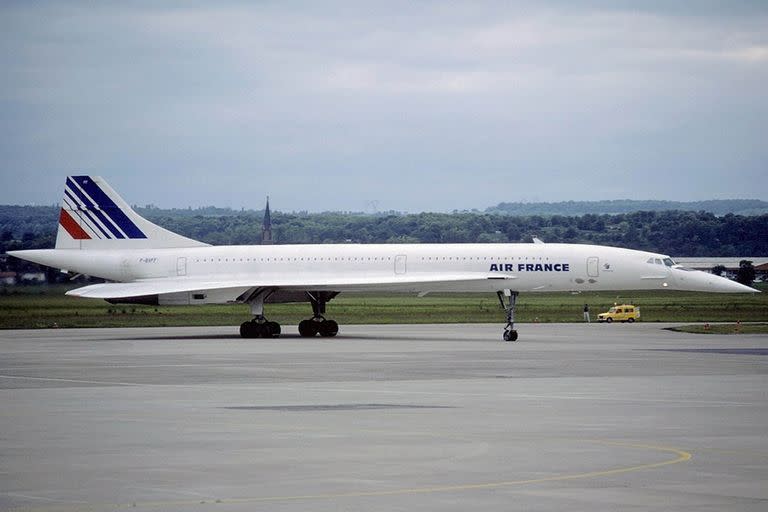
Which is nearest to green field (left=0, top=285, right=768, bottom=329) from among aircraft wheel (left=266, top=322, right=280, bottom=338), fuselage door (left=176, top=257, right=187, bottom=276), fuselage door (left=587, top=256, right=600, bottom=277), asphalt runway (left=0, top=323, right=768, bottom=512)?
fuselage door (left=176, top=257, right=187, bottom=276)

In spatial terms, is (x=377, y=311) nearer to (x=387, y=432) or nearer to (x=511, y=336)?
(x=511, y=336)

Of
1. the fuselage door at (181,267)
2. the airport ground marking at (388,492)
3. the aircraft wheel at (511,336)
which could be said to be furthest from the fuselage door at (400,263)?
the airport ground marking at (388,492)

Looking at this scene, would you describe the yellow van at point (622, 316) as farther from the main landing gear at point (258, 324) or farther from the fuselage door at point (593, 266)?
the main landing gear at point (258, 324)

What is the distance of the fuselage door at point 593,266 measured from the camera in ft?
139

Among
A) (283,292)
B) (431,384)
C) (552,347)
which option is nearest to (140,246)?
(283,292)

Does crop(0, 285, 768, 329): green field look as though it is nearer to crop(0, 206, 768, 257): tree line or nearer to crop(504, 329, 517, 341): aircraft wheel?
crop(504, 329, 517, 341): aircraft wheel

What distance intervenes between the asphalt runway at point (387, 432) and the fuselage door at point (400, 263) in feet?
39.5

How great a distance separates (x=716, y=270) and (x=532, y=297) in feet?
102

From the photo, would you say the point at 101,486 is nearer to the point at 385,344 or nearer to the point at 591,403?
the point at 591,403

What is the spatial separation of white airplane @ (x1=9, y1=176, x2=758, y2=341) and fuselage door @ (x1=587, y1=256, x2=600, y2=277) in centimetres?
3

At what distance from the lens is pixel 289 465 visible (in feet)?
43.6

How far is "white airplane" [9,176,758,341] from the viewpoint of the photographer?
42594mm

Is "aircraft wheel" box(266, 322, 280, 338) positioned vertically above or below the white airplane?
below

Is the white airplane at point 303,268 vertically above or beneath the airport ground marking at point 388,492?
above
